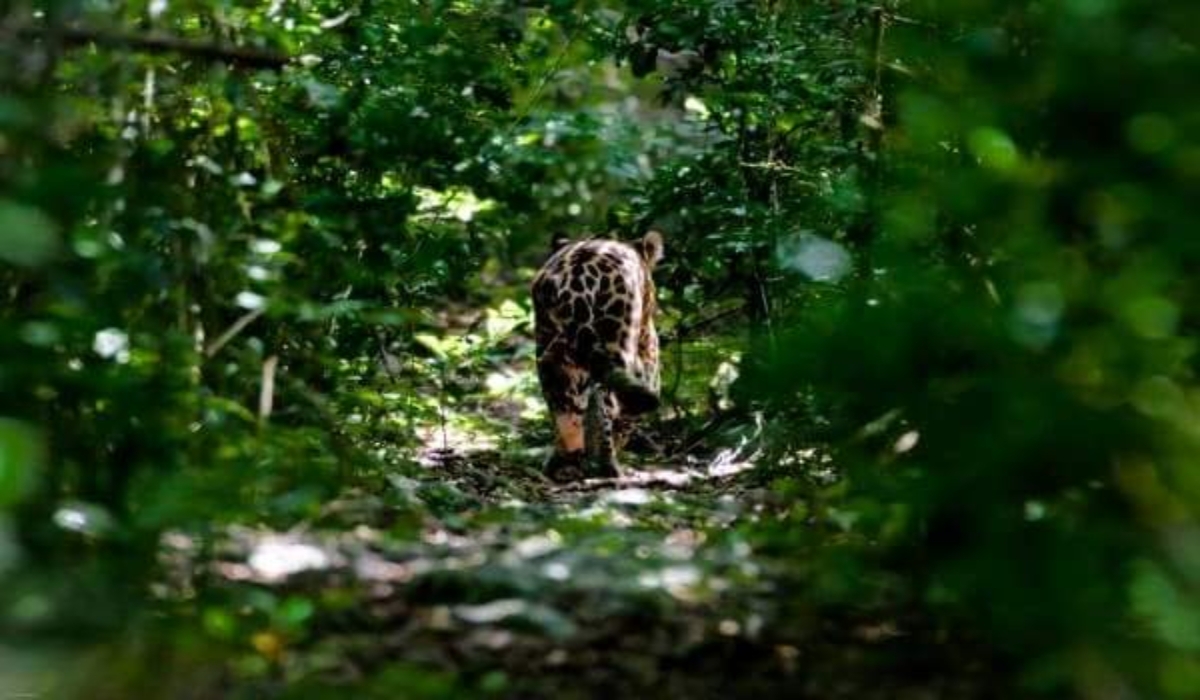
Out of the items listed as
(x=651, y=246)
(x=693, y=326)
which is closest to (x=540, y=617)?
(x=651, y=246)

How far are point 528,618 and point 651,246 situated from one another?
5369 mm

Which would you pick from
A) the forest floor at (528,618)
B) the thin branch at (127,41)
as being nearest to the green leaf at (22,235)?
the thin branch at (127,41)

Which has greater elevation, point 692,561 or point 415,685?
point 692,561

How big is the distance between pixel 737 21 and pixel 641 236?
1846mm

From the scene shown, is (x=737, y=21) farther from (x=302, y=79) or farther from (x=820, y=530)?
(x=820, y=530)

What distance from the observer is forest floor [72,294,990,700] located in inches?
138

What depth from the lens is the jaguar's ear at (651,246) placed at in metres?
8.88

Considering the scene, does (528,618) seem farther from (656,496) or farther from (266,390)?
(656,496)

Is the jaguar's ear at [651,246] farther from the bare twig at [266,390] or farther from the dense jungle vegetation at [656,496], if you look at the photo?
the bare twig at [266,390]

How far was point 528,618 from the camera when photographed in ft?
12.1

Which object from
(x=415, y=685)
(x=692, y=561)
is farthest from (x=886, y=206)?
(x=415, y=685)

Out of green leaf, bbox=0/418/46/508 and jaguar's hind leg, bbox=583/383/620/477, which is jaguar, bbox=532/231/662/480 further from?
green leaf, bbox=0/418/46/508

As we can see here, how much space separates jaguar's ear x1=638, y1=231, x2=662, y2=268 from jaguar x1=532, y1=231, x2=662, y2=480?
0.74ft

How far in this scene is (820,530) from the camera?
4.23m
